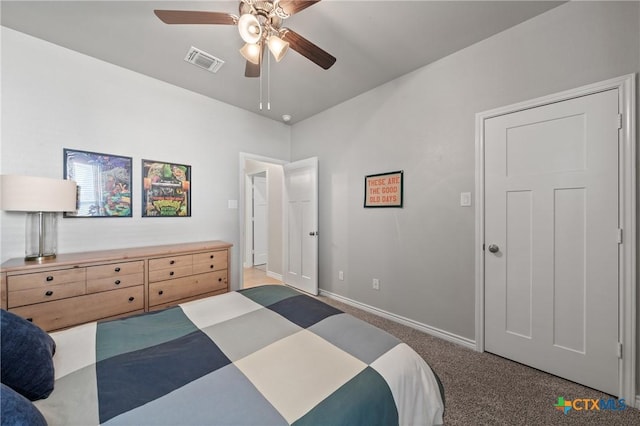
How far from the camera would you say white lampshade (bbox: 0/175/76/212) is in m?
1.70

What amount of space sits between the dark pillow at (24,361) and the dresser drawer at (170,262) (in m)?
1.42

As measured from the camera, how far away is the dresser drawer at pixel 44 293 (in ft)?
5.45

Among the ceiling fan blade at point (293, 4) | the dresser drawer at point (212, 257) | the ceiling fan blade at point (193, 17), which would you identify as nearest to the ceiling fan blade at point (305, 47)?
the ceiling fan blade at point (293, 4)

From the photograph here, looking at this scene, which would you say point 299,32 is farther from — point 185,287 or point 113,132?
point 185,287

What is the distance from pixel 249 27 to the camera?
1.46 m

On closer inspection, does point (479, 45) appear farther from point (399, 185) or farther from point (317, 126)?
point (317, 126)

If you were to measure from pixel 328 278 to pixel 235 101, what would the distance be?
2765mm

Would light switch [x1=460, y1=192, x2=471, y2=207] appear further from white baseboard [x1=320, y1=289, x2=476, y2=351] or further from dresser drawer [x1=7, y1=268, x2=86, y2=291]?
dresser drawer [x1=7, y1=268, x2=86, y2=291]

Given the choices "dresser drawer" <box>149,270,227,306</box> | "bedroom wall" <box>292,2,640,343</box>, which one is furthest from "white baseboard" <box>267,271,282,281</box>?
"dresser drawer" <box>149,270,227,306</box>

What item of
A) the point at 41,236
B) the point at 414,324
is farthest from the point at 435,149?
the point at 41,236

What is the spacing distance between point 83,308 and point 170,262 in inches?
26.5

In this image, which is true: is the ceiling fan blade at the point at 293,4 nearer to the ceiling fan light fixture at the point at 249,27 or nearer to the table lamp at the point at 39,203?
the ceiling fan light fixture at the point at 249,27

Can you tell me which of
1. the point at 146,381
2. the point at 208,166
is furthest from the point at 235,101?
the point at 146,381

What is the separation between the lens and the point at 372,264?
296 centimetres
